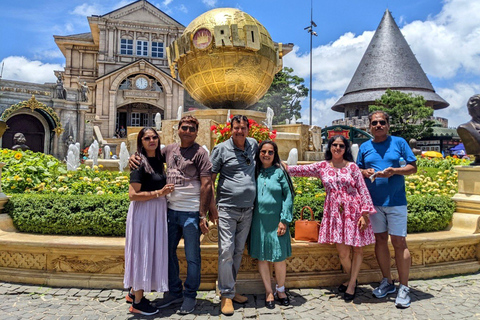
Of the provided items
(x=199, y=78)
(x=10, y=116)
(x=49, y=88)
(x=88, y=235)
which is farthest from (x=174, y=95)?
(x=88, y=235)

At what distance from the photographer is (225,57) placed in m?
10.6

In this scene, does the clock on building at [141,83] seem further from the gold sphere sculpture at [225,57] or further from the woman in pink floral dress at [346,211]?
the woman in pink floral dress at [346,211]

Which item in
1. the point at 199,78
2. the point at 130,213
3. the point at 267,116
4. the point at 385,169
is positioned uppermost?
the point at 199,78

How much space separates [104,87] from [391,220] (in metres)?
31.6

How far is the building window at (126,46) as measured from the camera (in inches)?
1362

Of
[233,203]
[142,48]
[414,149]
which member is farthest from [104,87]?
[233,203]

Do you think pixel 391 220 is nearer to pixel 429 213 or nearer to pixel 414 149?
pixel 429 213

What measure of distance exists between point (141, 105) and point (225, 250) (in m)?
Result: 32.2

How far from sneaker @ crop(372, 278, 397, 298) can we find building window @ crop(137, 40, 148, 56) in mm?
35159

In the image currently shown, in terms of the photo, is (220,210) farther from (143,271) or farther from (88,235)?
(88,235)

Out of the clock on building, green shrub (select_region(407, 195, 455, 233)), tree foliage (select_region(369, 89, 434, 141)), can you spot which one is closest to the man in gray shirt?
green shrub (select_region(407, 195, 455, 233))

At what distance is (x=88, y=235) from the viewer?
187 inches

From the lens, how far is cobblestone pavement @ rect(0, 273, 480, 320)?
3656 millimetres

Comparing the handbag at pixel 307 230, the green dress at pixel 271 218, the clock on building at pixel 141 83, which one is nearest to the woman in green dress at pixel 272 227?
the green dress at pixel 271 218
